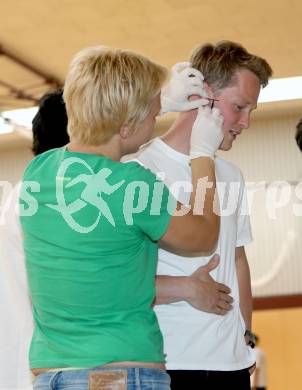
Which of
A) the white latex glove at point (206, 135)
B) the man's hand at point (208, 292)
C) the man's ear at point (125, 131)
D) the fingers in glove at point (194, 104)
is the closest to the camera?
the man's ear at point (125, 131)

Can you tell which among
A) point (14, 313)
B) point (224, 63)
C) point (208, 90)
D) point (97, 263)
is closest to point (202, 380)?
point (14, 313)

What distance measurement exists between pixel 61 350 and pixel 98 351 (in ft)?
0.34

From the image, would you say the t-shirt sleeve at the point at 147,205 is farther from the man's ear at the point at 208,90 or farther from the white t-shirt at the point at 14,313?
the man's ear at the point at 208,90

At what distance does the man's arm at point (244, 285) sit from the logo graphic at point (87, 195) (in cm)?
100

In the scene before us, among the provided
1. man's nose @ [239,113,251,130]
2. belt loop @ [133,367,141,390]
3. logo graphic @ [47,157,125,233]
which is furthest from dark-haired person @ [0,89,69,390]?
man's nose @ [239,113,251,130]

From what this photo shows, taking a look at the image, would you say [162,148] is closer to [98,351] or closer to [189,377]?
[189,377]

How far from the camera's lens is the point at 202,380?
245 centimetres

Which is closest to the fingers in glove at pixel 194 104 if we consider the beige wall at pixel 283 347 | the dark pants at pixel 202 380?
the dark pants at pixel 202 380

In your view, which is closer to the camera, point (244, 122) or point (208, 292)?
point (208, 292)

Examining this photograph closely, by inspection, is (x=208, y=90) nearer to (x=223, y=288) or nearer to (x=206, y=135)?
(x=206, y=135)

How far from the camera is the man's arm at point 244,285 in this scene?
2.75m

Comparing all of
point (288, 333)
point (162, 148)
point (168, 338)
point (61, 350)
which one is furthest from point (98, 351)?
point (288, 333)

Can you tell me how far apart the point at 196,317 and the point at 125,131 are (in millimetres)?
754

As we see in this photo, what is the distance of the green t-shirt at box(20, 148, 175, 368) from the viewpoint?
1866mm
